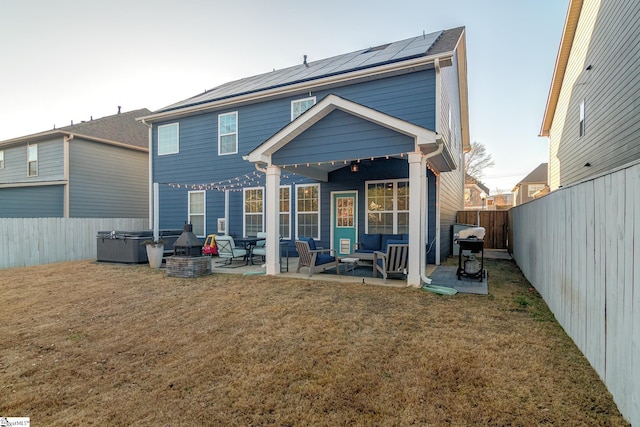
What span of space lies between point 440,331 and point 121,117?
63.0 ft

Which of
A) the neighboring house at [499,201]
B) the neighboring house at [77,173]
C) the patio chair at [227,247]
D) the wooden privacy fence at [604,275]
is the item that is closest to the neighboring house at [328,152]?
the patio chair at [227,247]

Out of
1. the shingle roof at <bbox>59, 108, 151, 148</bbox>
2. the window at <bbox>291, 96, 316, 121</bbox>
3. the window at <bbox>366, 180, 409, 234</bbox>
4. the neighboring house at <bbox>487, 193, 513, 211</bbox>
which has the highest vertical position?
the shingle roof at <bbox>59, 108, 151, 148</bbox>

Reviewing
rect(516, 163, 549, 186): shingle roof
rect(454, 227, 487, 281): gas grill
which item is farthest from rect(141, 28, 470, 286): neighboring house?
rect(516, 163, 549, 186): shingle roof

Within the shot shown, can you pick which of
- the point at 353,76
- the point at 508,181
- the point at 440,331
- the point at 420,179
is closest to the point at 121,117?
the point at 353,76

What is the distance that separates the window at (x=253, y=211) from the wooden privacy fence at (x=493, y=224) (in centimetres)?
917

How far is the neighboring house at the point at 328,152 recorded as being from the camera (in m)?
6.05

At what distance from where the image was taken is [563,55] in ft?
35.2

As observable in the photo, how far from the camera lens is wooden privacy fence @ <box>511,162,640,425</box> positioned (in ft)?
6.39

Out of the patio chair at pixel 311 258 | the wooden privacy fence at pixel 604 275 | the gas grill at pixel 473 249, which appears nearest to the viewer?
the wooden privacy fence at pixel 604 275

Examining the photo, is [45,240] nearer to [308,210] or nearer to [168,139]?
[168,139]

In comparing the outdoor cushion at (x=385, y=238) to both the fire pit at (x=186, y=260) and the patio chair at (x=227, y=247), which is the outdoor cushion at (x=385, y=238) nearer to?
the patio chair at (x=227, y=247)

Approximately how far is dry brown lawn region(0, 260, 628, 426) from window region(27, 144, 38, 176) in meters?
12.1

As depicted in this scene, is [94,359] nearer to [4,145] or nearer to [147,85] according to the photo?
[147,85]

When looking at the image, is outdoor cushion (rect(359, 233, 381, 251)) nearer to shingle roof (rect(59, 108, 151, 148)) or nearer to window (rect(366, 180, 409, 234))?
window (rect(366, 180, 409, 234))
